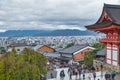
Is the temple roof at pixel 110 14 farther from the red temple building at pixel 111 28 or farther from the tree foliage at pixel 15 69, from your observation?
the tree foliage at pixel 15 69

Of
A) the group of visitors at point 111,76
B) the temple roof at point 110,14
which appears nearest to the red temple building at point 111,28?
the temple roof at point 110,14

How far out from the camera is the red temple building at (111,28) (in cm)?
2670

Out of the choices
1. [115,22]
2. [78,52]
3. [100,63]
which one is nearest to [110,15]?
[115,22]

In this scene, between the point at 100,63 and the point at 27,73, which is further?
the point at 100,63

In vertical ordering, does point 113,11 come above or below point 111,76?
above

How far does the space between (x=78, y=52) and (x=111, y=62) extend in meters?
31.5

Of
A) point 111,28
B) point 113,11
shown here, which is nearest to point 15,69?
point 111,28

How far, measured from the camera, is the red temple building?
2670 cm

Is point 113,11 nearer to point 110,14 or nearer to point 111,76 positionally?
point 110,14

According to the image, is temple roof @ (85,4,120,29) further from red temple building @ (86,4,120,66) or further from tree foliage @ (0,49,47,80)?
tree foliage @ (0,49,47,80)

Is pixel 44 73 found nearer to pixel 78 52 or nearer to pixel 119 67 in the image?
pixel 119 67

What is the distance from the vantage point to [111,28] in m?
26.8

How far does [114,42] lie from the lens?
89.2 feet

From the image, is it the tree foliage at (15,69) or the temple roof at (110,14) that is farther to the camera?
the temple roof at (110,14)
